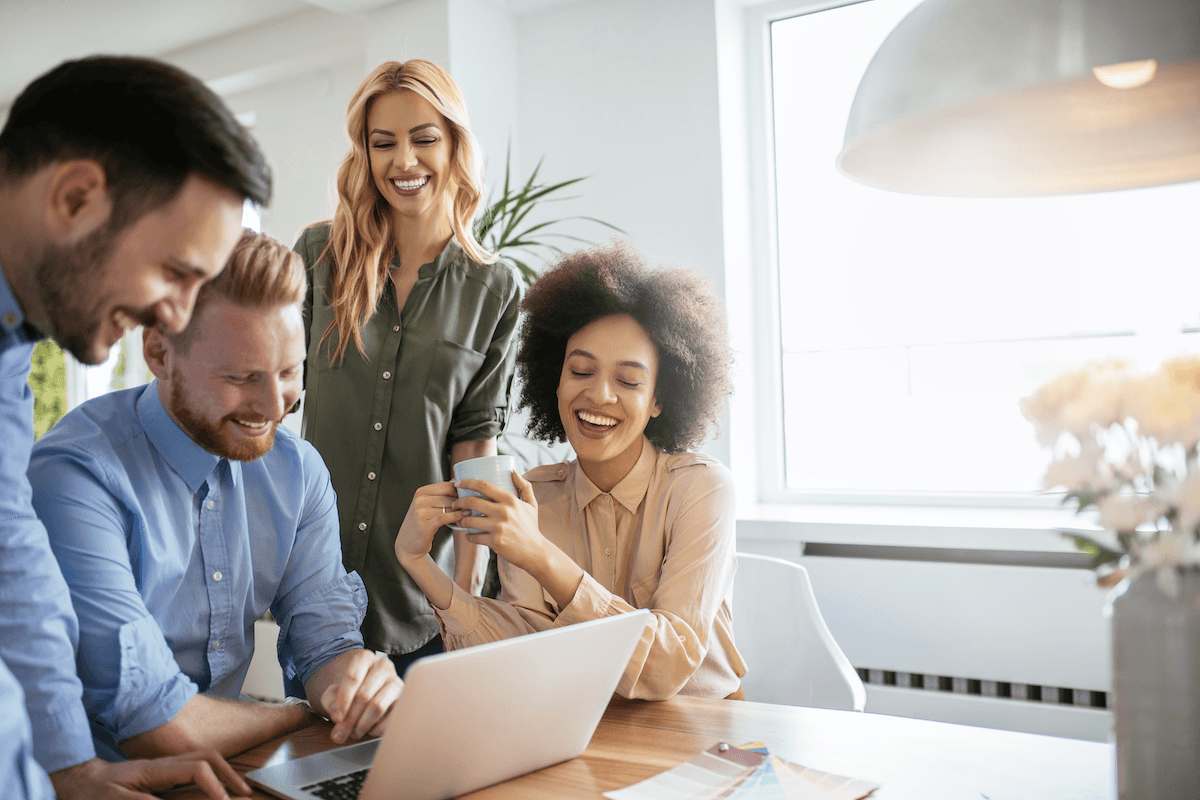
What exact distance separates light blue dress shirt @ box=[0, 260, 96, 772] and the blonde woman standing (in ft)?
3.19

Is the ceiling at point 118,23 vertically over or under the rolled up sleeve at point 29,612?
over

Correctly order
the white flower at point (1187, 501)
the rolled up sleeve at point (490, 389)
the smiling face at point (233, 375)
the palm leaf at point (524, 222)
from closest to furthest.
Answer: the white flower at point (1187, 501), the smiling face at point (233, 375), the rolled up sleeve at point (490, 389), the palm leaf at point (524, 222)

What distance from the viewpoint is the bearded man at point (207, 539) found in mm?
→ 1188

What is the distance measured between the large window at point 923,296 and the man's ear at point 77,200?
111 inches

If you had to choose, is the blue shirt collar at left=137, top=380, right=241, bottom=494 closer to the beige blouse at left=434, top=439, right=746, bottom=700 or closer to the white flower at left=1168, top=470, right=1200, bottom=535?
the beige blouse at left=434, top=439, right=746, bottom=700

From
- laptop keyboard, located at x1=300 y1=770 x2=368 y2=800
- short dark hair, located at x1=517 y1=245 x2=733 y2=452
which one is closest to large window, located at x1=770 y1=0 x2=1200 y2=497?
short dark hair, located at x1=517 y1=245 x2=733 y2=452

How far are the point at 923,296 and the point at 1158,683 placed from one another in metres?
2.64

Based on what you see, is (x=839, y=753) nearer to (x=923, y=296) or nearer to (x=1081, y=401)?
(x=1081, y=401)

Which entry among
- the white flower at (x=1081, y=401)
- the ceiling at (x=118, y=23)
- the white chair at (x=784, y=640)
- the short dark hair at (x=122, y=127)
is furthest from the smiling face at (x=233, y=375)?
the ceiling at (x=118, y=23)

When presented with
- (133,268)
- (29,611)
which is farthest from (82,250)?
(29,611)

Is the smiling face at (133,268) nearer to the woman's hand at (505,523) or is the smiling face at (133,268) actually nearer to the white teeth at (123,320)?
the white teeth at (123,320)

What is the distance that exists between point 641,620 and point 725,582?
615 mm

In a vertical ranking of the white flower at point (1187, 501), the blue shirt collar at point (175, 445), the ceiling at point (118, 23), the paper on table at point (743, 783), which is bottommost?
the paper on table at point (743, 783)

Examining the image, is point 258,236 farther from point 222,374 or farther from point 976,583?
point 976,583
